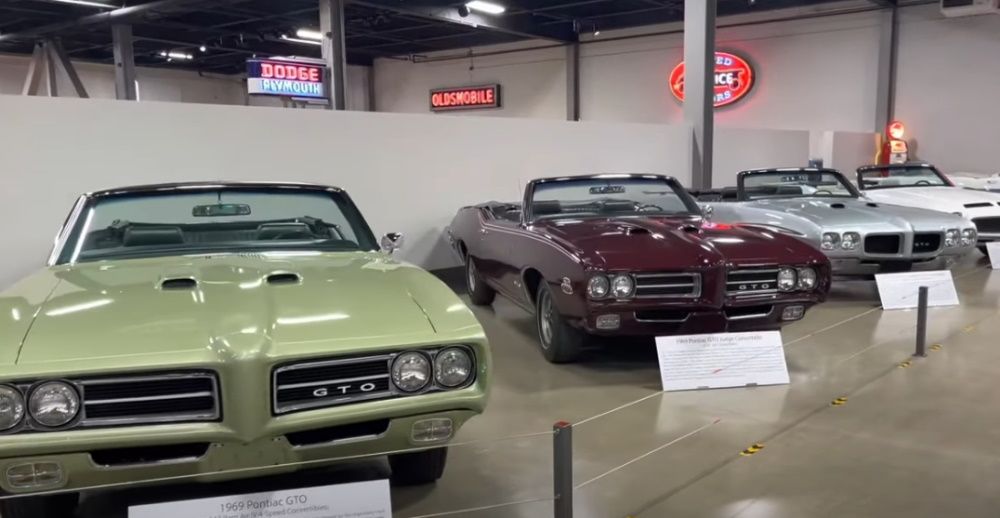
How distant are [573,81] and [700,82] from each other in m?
9.33

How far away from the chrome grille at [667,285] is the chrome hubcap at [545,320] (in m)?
0.74

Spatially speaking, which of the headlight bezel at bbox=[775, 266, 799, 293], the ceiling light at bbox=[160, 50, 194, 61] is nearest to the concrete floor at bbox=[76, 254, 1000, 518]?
the headlight bezel at bbox=[775, 266, 799, 293]

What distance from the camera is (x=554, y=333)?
488 cm

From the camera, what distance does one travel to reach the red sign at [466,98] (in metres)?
21.9

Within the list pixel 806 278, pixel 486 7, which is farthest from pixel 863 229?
pixel 486 7

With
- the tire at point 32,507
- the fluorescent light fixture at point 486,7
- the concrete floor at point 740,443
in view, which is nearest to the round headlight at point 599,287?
the concrete floor at point 740,443

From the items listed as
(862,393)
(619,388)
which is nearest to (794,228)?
(862,393)

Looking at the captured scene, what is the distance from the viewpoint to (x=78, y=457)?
2.16m

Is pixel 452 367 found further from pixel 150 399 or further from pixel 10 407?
pixel 10 407

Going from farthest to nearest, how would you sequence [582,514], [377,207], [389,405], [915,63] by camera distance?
[915,63] < [377,207] < [582,514] < [389,405]

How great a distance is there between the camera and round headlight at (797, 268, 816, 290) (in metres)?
4.74

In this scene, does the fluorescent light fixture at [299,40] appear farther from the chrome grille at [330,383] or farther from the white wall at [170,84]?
the chrome grille at [330,383]

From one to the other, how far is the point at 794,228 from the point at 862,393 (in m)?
2.83

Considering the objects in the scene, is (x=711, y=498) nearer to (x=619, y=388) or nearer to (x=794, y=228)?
(x=619, y=388)
